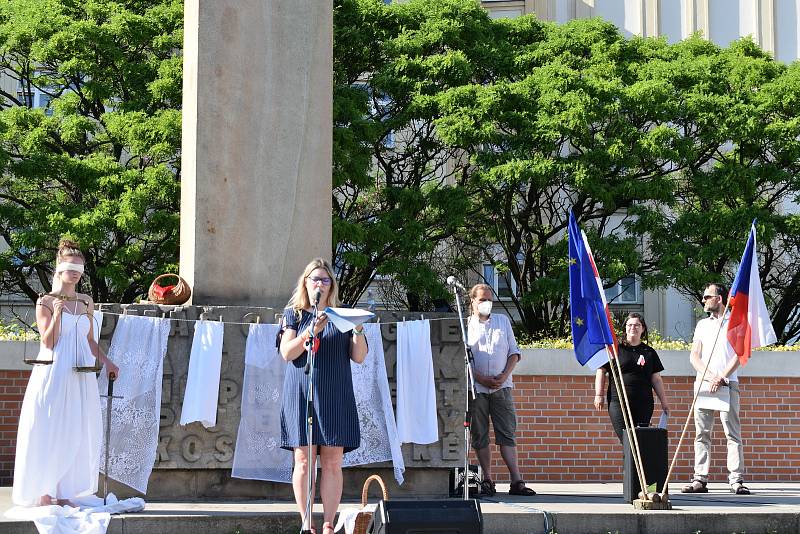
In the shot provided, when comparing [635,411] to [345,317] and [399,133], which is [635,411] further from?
[399,133]

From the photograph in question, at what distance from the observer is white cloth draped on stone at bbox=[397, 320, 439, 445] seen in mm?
8812

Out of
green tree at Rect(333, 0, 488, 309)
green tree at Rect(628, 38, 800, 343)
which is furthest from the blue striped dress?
green tree at Rect(628, 38, 800, 343)

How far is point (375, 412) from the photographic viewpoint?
8.79 m

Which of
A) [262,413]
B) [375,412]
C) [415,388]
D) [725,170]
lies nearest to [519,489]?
[415,388]

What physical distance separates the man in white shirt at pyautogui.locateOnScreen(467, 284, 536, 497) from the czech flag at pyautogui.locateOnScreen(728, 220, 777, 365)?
188 centimetres

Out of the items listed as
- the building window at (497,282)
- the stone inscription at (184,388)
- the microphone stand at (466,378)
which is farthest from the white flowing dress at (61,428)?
the building window at (497,282)

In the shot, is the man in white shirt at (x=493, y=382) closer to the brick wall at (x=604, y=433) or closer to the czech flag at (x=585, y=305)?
the czech flag at (x=585, y=305)

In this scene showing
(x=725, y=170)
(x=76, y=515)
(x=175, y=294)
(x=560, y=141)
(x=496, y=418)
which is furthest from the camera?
(x=725, y=170)

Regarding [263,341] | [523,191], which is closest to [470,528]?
[263,341]

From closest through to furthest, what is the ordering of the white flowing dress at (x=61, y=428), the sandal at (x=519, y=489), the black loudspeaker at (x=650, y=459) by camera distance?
the white flowing dress at (x=61, y=428), the black loudspeaker at (x=650, y=459), the sandal at (x=519, y=489)

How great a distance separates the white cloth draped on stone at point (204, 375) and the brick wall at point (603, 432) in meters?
4.80

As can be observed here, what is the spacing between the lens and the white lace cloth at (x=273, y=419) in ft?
27.8

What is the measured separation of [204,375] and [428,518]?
2790 millimetres

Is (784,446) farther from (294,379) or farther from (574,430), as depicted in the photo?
(294,379)
